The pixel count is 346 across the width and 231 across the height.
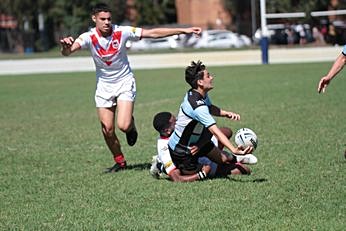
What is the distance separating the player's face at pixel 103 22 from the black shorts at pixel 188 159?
1803 mm

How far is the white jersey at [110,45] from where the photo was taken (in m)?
9.95

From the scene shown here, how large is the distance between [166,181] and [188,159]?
359 millimetres

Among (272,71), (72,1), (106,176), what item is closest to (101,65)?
(106,176)

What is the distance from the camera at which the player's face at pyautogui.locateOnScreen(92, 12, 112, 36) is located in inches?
385

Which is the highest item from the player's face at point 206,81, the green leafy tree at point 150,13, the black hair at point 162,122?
the player's face at point 206,81

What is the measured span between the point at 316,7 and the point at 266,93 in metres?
32.4

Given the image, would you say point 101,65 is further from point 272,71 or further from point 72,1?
point 72,1

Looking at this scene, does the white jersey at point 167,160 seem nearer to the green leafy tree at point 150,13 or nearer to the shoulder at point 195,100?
the shoulder at point 195,100

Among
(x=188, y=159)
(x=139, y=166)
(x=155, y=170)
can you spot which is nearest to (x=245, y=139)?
(x=188, y=159)

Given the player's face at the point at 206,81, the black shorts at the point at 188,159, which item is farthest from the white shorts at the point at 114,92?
the player's face at the point at 206,81

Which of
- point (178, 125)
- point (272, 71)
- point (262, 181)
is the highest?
point (178, 125)

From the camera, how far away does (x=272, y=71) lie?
3045cm

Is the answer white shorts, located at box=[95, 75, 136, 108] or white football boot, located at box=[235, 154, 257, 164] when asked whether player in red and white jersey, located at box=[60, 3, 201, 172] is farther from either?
white football boot, located at box=[235, 154, 257, 164]

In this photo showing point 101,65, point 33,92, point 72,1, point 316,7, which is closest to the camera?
point 101,65
